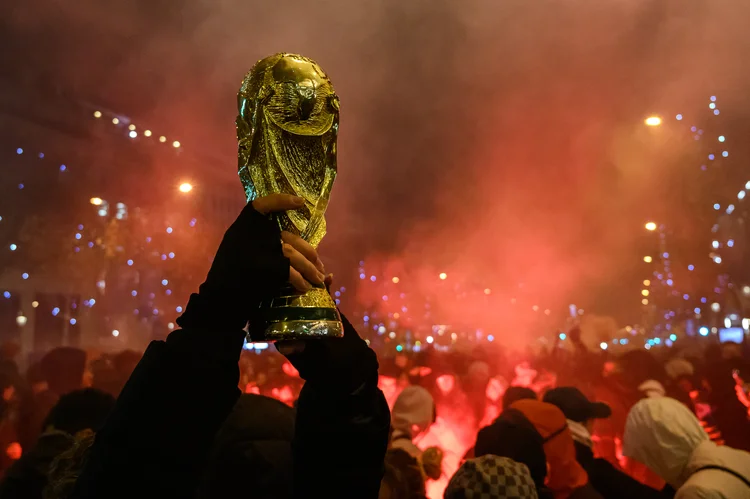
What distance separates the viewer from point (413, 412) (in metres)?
4.38

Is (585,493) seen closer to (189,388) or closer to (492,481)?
(492,481)

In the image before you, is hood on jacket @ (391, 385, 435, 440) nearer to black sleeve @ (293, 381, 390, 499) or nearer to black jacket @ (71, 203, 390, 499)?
black sleeve @ (293, 381, 390, 499)

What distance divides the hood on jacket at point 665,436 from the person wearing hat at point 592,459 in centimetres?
14

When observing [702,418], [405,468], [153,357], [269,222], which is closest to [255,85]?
[269,222]

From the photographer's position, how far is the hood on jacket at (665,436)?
274 cm

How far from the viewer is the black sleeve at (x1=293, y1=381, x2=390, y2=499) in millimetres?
1251

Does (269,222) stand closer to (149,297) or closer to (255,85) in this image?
(255,85)

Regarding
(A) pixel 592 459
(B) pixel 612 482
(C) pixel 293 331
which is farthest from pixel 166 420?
(A) pixel 592 459

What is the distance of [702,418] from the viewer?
219 inches

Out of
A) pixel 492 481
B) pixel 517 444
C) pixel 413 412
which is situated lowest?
pixel 492 481

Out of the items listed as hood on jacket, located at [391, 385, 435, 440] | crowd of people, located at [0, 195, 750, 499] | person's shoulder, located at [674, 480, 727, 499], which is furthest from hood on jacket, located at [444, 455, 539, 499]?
hood on jacket, located at [391, 385, 435, 440]

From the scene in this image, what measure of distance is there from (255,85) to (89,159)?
788 inches

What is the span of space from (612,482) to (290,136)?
266cm

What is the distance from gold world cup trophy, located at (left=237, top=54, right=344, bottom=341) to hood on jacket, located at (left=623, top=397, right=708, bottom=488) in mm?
2255
